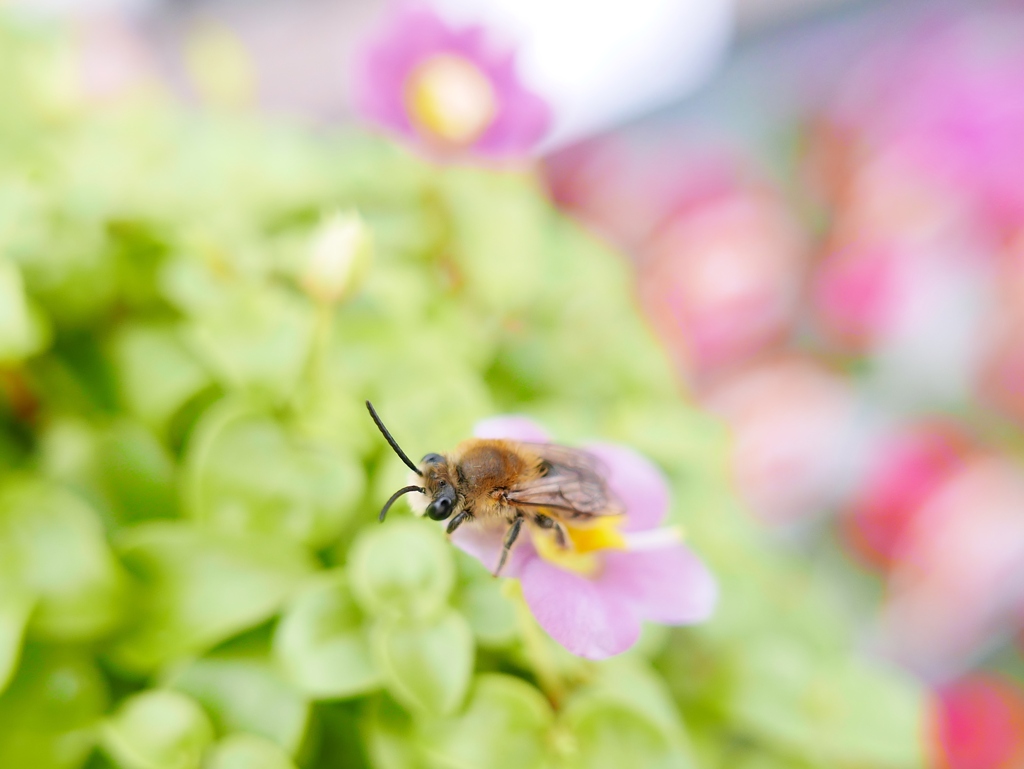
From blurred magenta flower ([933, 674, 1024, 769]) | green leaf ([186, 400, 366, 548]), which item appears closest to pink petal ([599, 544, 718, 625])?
green leaf ([186, 400, 366, 548])

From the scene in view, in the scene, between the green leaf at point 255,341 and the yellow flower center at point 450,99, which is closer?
the green leaf at point 255,341

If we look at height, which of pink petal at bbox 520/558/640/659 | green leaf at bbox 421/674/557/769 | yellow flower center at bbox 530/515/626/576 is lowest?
green leaf at bbox 421/674/557/769

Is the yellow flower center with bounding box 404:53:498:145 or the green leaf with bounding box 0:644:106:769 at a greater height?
the yellow flower center with bounding box 404:53:498:145

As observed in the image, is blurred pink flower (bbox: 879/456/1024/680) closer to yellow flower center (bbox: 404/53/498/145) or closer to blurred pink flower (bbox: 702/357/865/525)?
blurred pink flower (bbox: 702/357/865/525)

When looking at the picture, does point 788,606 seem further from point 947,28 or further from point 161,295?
point 947,28

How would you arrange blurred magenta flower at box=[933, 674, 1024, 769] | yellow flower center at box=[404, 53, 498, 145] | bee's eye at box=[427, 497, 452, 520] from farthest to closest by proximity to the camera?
blurred magenta flower at box=[933, 674, 1024, 769]
yellow flower center at box=[404, 53, 498, 145]
bee's eye at box=[427, 497, 452, 520]

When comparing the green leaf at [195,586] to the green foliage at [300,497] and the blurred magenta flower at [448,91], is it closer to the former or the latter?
the green foliage at [300,497]

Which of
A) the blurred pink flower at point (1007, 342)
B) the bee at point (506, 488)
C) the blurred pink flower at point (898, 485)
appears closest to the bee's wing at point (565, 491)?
the bee at point (506, 488)

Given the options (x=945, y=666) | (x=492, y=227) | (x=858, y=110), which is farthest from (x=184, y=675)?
(x=858, y=110)
